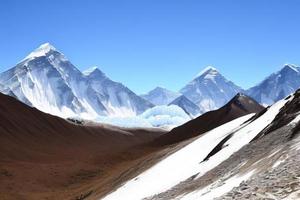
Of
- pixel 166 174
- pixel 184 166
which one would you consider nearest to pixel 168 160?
pixel 184 166

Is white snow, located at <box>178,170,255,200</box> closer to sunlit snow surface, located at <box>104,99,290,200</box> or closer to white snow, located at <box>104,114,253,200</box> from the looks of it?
sunlit snow surface, located at <box>104,99,290,200</box>

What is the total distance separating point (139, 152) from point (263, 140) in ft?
252

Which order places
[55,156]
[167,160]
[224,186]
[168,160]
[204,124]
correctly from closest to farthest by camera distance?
[224,186] < [168,160] < [167,160] < [55,156] < [204,124]

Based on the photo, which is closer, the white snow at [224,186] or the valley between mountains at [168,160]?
the white snow at [224,186]

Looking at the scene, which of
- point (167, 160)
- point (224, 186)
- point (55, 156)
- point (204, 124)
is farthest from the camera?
point (204, 124)

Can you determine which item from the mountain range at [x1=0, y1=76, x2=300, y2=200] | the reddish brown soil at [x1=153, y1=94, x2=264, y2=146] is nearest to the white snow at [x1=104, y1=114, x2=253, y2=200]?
the mountain range at [x1=0, y1=76, x2=300, y2=200]

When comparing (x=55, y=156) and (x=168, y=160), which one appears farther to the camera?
(x=55, y=156)

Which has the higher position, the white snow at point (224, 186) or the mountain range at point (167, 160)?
the mountain range at point (167, 160)

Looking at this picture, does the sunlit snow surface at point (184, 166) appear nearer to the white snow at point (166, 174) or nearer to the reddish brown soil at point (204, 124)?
the white snow at point (166, 174)

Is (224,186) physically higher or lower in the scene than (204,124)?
lower

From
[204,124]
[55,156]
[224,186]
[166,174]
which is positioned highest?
[55,156]

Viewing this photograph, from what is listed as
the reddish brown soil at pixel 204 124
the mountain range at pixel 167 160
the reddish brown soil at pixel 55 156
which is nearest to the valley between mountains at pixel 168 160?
the mountain range at pixel 167 160

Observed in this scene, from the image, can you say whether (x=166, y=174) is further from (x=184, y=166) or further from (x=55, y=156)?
(x=55, y=156)

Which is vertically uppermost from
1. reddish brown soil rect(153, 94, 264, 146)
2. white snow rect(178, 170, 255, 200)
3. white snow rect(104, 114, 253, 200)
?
reddish brown soil rect(153, 94, 264, 146)
